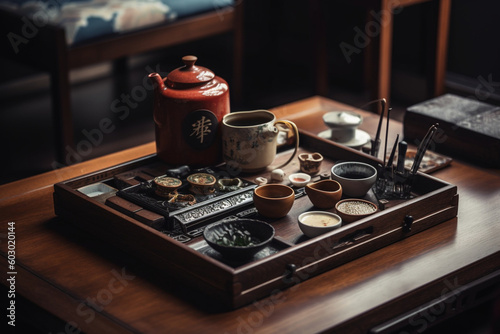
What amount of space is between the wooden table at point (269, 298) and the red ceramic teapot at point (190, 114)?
0.29 metres

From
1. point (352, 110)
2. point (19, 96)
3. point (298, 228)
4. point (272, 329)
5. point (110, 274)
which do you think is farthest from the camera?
point (19, 96)

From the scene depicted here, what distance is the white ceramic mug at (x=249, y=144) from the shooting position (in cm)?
159

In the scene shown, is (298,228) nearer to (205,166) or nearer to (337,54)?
(205,166)

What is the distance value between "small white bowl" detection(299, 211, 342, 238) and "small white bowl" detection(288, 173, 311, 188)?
0.50 feet

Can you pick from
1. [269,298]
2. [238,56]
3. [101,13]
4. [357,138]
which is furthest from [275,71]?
[269,298]

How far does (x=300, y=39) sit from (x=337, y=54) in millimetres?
260

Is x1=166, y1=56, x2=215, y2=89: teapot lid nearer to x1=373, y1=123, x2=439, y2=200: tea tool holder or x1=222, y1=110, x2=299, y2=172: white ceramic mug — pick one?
x1=222, y1=110, x2=299, y2=172: white ceramic mug

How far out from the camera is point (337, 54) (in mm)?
3691

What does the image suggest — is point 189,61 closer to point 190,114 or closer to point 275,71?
point 190,114

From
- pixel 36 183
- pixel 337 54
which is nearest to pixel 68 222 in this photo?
pixel 36 183

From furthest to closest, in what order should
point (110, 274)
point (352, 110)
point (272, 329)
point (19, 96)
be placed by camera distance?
point (19, 96)
point (352, 110)
point (110, 274)
point (272, 329)

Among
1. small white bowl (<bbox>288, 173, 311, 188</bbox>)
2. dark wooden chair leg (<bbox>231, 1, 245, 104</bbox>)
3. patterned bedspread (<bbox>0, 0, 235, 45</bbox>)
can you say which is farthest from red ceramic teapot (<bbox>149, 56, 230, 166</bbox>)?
dark wooden chair leg (<bbox>231, 1, 245, 104</bbox>)

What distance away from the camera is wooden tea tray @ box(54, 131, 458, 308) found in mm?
1215

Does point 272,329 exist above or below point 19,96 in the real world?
above
